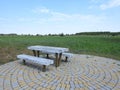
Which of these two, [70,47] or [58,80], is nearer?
[58,80]

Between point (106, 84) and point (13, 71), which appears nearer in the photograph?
point (106, 84)

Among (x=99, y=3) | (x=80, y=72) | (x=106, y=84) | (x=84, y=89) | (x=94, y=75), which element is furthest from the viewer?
(x=99, y=3)

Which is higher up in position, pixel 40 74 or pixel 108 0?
pixel 108 0

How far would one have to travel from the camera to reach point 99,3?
14.2 metres

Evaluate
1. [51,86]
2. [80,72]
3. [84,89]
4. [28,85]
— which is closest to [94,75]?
[80,72]

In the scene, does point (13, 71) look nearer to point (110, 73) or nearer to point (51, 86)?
point (51, 86)

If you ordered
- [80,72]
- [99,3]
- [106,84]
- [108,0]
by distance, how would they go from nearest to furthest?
[106,84], [80,72], [108,0], [99,3]

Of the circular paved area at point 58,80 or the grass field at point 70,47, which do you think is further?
the grass field at point 70,47

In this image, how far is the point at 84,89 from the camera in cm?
357

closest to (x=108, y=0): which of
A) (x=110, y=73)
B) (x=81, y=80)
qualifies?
(x=110, y=73)

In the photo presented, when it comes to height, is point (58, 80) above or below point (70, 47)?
above

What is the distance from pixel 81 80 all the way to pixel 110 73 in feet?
4.40

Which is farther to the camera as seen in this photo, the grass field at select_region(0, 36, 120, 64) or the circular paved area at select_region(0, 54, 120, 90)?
the grass field at select_region(0, 36, 120, 64)

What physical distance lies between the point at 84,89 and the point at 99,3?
12407 millimetres
